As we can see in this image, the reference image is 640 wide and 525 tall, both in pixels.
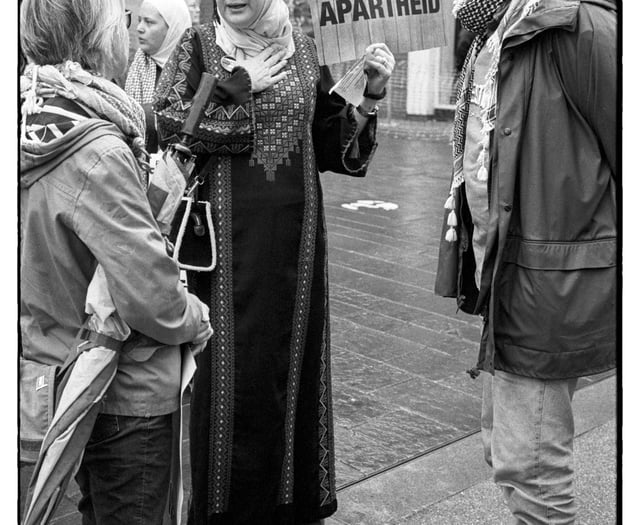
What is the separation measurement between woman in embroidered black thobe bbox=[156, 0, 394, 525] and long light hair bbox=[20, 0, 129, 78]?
2.25ft

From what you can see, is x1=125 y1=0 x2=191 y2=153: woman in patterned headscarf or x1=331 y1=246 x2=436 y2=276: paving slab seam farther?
x1=331 y1=246 x2=436 y2=276: paving slab seam

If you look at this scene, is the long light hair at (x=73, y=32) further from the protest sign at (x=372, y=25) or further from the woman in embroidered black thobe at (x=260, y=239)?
the protest sign at (x=372, y=25)

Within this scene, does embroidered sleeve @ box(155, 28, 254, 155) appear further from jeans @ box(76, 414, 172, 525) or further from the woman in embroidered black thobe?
jeans @ box(76, 414, 172, 525)

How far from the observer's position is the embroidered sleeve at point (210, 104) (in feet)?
9.49

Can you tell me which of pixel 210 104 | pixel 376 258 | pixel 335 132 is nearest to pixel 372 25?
pixel 335 132

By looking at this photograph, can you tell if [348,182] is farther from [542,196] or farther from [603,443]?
[542,196]

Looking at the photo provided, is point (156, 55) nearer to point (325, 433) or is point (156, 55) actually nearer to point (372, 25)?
point (372, 25)

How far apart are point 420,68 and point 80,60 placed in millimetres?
15724

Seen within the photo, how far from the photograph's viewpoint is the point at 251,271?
9.77 feet

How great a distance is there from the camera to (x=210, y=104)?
2.89 m

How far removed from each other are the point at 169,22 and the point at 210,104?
2.70 metres

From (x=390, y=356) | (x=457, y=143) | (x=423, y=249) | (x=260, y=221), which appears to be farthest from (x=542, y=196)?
(x=423, y=249)

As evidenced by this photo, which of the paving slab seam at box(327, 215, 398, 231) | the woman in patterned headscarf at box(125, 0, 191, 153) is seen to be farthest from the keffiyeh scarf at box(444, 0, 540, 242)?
the paving slab seam at box(327, 215, 398, 231)

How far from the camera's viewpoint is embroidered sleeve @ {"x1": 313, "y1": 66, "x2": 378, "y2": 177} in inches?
122
